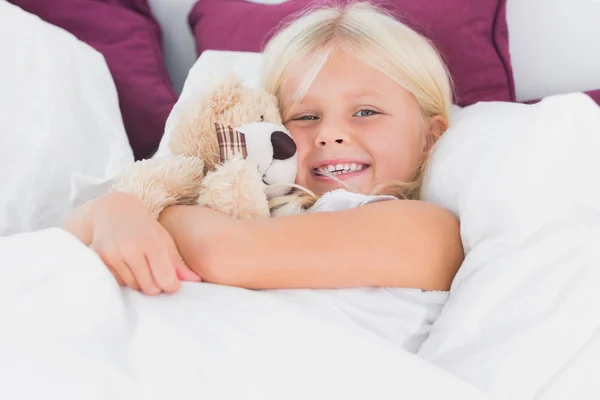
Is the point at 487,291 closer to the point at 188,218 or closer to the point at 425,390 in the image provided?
the point at 425,390

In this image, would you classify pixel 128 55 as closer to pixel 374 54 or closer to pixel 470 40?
pixel 374 54

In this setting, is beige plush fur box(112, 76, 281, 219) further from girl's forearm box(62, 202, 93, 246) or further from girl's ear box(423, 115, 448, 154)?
girl's ear box(423, 115, 448, 154)

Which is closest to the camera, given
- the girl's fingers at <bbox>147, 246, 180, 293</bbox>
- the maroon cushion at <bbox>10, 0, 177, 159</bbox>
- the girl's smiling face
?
the girl's fingers at <bbox>147, 246, 180, 293</bbox>

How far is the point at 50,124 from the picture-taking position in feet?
3.79

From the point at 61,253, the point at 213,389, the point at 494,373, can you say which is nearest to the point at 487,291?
the point at 494,373

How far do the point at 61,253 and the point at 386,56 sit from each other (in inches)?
25.4

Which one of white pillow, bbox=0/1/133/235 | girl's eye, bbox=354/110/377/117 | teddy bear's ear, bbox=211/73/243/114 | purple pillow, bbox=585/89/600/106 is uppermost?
teddy bear's ear, bbox=211/73/243/114

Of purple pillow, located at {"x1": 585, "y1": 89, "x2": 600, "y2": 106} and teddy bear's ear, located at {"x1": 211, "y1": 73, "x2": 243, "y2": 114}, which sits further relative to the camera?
purple pillow, located at {"x1": 585, "y1": 89, "x2": 600, "y2": 106}

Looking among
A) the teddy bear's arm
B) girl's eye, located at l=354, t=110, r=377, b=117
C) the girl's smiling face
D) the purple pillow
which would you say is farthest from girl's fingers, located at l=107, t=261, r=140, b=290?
the purple pillow

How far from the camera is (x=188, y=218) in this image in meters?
0.79

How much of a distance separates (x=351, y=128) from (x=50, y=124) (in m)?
0.58

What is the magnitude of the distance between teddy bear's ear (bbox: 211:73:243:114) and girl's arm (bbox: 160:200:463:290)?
0.19 metres

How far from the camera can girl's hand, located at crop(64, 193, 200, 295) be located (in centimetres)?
69

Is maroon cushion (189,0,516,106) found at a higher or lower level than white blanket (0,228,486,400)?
higher
